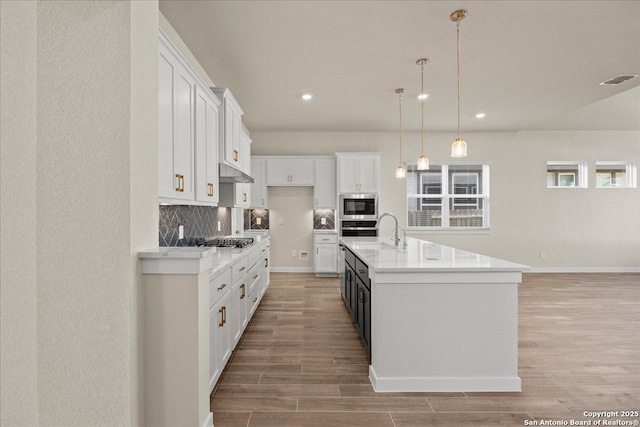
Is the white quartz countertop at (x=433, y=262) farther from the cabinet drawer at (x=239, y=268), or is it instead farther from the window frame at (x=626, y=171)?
the window frame at (x=626, y=171)

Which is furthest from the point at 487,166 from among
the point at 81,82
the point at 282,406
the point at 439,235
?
the point at 81,82

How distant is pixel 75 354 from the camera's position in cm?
155

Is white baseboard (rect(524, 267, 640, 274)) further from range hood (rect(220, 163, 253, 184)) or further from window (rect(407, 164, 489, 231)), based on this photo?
range hood (rect(220, 163, 253, 184))

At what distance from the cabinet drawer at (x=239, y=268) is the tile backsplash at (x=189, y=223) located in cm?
56

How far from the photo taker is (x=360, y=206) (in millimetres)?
6688

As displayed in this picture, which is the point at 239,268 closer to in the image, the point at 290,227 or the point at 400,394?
the point at 400,394

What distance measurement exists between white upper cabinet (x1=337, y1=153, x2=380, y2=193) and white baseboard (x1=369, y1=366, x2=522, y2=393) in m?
4.50

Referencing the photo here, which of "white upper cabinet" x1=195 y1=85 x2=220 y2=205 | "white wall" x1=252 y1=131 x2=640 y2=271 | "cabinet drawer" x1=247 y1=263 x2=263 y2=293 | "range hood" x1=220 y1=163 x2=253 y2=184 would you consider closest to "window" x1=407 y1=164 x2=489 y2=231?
"white wall" x1=252 y1=131 x2=640 y2=271

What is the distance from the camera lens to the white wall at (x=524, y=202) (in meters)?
7.18

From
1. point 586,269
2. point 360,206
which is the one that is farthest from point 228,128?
point 586,269

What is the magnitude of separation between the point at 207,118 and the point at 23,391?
7.92ft

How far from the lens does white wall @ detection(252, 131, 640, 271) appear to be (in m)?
7.18

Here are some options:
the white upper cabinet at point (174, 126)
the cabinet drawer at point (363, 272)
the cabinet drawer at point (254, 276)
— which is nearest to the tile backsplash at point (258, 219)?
the cabinet drawer at point (254, 276)

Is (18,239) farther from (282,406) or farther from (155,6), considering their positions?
(282,406)
